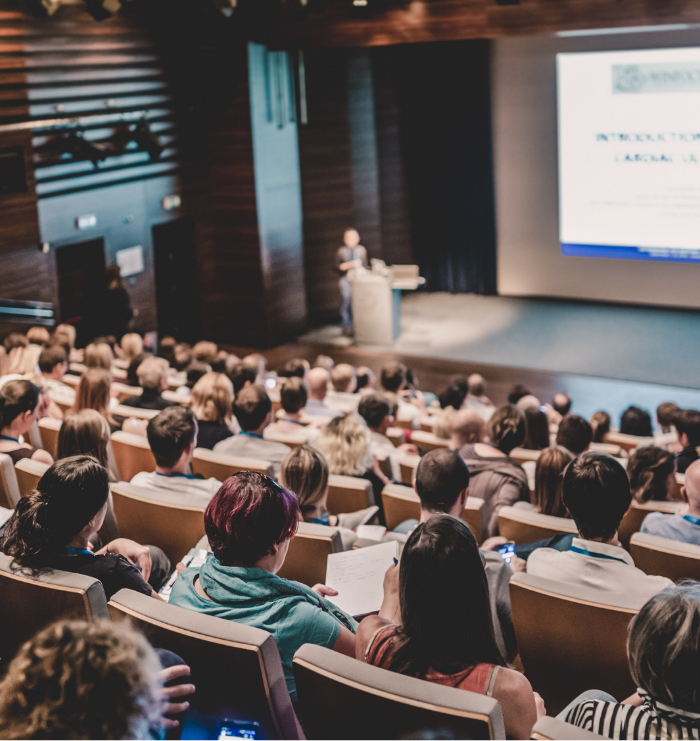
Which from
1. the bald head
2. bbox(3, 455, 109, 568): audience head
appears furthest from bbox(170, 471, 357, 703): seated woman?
the bald head

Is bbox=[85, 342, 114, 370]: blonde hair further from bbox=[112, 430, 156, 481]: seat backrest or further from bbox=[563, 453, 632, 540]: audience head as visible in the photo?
bbox=[563, 453, 632, 540]: audience head

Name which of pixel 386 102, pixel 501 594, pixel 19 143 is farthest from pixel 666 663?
pixel 386 102

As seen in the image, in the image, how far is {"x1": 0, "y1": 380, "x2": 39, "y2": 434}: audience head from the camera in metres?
3.95

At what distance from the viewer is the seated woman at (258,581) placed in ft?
→ 6.94

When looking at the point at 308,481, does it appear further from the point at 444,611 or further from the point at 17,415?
the point at 17,415

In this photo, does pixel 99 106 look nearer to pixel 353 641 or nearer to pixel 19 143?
pixel 19 143

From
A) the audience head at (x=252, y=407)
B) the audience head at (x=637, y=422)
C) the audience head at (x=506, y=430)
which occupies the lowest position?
the audience head at (x=637, y=422)

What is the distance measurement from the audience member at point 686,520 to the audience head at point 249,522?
5.61ft

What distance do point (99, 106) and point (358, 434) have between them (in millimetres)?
6533

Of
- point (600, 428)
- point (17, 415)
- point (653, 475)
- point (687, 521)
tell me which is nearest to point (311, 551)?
point (687, 521)

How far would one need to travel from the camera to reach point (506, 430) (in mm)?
4492

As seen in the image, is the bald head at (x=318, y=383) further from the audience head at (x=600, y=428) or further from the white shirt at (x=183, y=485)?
the white shirt at (x=183, y=485)

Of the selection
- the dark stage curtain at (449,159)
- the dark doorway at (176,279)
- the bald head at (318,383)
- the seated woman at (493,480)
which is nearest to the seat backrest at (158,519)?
the seated woman at (493,480)

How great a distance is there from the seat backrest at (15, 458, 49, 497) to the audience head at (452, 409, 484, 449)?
2044 mm
